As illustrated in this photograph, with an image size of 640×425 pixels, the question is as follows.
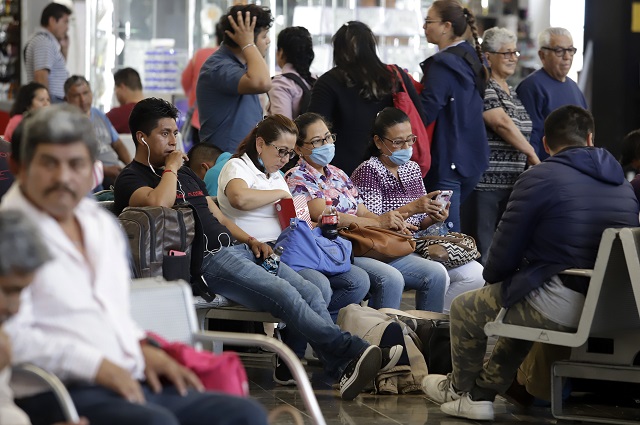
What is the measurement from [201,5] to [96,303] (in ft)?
35.2

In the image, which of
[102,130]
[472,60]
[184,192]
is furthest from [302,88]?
[102,130]

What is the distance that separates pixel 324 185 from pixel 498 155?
1996 mm

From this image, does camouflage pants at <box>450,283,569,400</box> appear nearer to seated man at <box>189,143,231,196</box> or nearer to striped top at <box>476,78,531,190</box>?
seated man at <box>189,143,231,196</box>

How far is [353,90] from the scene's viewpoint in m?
6.44

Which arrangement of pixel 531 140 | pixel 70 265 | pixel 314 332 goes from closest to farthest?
pixel 70 265, pixel 314 332, pixel 531 140

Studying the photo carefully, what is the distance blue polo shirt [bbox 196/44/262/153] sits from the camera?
21.2 feet

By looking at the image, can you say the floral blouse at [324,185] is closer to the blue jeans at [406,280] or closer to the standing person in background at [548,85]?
the blue jeans at [406,280]

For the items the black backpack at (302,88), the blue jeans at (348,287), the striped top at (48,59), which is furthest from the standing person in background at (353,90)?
the striped top at (48,59)

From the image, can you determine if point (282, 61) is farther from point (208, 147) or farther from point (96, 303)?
point (96, 303)

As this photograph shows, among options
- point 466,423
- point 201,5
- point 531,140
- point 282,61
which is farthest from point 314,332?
point 201,5

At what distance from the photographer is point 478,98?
718 cm

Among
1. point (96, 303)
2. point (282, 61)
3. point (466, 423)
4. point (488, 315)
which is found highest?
point (282, 61)

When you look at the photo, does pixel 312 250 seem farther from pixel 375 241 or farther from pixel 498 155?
pixel 498 155

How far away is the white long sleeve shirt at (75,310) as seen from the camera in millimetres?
2697
